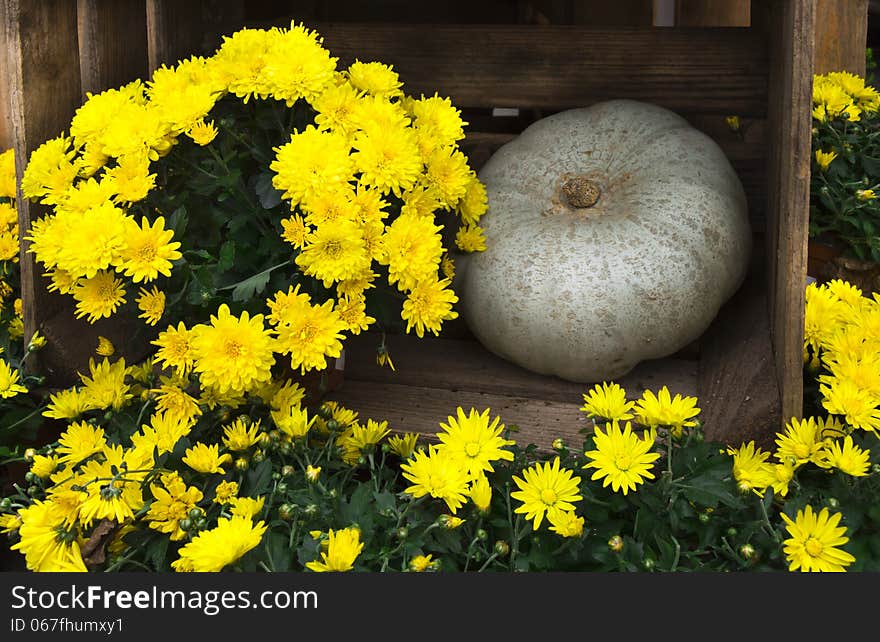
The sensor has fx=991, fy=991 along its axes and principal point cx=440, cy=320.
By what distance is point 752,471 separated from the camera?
1.31 metres

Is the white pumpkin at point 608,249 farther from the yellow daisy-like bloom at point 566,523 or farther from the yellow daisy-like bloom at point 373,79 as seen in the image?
the yellow daisy-like bloom at point 566,523

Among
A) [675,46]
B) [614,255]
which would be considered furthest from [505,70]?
[614,255]

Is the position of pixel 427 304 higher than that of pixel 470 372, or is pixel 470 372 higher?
pixel 427 304

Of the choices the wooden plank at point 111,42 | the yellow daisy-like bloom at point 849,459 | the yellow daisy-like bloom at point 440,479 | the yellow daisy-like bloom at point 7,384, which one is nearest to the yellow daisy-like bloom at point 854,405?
the yellow daisy-like bloom at point 849,459

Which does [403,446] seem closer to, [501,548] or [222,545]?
[501,548]

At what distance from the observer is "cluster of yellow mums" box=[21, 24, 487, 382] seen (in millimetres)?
1413

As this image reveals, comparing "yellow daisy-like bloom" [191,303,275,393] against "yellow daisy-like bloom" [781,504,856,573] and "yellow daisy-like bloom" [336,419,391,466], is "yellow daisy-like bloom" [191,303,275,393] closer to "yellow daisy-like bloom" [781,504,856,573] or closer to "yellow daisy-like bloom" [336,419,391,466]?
"yellow daisy-like bloom" [336,419,391,466]

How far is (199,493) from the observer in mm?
1286

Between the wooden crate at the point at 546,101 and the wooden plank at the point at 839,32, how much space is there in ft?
3.44

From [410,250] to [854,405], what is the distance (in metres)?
0.66

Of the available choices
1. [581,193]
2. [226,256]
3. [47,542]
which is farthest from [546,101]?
[47,542]

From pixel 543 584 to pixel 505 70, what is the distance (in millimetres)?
1174

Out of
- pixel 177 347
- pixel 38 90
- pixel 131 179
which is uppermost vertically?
pixel 38 90

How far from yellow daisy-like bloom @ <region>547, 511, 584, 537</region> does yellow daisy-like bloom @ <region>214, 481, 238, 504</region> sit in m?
0.42
